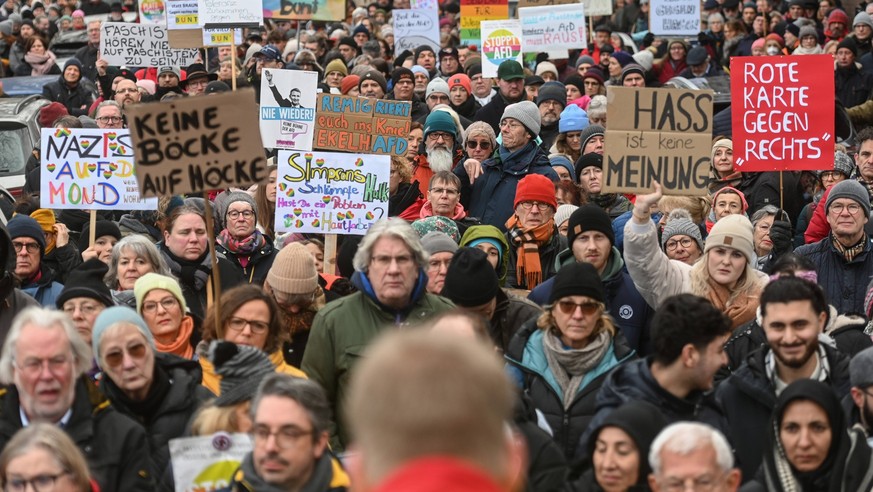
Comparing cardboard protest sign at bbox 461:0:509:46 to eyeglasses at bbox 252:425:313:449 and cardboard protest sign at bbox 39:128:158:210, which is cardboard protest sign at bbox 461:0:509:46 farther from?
eyeglasses at bbox 252:425:313:449

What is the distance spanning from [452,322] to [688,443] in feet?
3.02

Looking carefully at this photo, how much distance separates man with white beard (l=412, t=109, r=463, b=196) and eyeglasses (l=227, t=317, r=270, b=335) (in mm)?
5366

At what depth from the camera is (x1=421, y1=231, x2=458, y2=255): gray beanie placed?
25.1ft

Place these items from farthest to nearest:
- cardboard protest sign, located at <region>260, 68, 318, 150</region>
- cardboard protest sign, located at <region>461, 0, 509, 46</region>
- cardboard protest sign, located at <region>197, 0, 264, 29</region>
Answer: cardboard protest sign, located at <region>461, 0, 509, 46</region> → cardboard protest sign, located at <region>197, 0, 264, 29</region> → cardboard protest sign, located at <region>260, 68, 318, 150</region>

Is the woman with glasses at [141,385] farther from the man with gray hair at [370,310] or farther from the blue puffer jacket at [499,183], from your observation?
the blue puffer jacket at [499,183]

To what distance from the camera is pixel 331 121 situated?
448 inches

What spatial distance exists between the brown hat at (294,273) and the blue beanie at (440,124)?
4519 mm

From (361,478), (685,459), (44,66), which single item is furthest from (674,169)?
(44,66)

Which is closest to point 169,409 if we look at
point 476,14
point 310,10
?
point 310,10

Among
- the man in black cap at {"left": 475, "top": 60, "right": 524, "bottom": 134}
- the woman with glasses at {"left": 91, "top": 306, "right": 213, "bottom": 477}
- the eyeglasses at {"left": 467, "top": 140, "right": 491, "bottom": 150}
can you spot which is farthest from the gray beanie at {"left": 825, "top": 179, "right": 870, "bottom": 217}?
the man in black cap at {"left": 475, "top": 60, "right": 524, "bottom": 134}

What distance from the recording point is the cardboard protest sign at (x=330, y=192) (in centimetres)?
956

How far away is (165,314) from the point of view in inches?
266

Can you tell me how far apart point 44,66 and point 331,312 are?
16.6 meters

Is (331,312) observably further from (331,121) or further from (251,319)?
(331,121)
